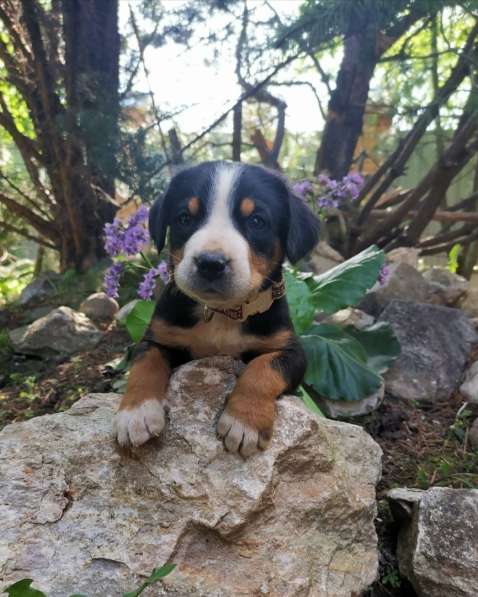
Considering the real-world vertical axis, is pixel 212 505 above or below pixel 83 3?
below

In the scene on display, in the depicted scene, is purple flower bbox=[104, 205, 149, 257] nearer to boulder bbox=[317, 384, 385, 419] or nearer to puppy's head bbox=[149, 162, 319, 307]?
puppy's head bbox=[149, 162, 319, 307]

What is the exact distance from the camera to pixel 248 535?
1.84m

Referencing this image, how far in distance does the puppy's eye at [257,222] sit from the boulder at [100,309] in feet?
12.1

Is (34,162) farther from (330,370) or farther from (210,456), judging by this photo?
(210,456)

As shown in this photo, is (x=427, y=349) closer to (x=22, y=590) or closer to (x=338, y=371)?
(x=338, y=371)

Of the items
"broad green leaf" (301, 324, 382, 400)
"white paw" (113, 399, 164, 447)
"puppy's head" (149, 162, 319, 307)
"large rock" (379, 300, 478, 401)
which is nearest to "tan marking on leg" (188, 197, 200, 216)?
"puppy's head" (149, 162, 319, 307)

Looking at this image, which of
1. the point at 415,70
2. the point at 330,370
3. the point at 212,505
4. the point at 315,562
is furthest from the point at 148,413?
the point at 415,70

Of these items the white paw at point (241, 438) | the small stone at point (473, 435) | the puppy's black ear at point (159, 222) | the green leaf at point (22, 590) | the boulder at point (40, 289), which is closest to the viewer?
the green leaf at point (22, 590)

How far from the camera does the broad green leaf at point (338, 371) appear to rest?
3.59m

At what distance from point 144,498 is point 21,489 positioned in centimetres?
42

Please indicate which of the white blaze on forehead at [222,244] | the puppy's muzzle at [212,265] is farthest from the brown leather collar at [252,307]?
the puppy's muzzle at [212,265]

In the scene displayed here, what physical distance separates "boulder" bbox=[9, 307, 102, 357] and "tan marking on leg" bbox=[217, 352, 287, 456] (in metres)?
3.22

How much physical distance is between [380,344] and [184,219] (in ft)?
7.74

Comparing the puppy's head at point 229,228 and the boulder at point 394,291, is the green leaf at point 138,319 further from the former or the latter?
the boulder at point 394,291
